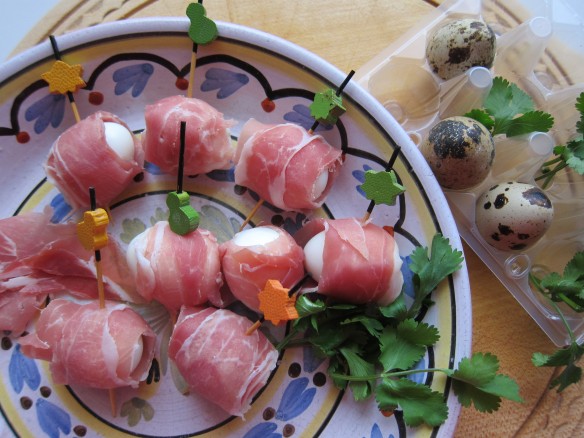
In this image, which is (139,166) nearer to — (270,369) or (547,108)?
(270,369)

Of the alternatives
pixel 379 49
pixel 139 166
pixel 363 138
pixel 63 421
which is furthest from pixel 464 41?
pixel 63 421

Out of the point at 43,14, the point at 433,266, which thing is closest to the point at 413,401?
the point at 433,266

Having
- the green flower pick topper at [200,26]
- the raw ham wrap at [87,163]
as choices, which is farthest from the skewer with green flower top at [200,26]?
the raw ham wrap at [87,163]

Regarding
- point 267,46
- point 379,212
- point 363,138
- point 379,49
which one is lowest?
point 379,212

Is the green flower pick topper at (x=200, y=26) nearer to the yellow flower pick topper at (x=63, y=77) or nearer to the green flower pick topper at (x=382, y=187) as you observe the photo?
A: the yellow flower pick topper at (x=63, y=77)

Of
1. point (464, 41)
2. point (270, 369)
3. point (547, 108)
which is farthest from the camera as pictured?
point (547, 108)

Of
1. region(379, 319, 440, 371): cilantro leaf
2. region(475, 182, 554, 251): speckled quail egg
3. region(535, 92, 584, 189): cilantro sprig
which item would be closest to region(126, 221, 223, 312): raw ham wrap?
region(379, 319, 440, 371): cilantro leaf
